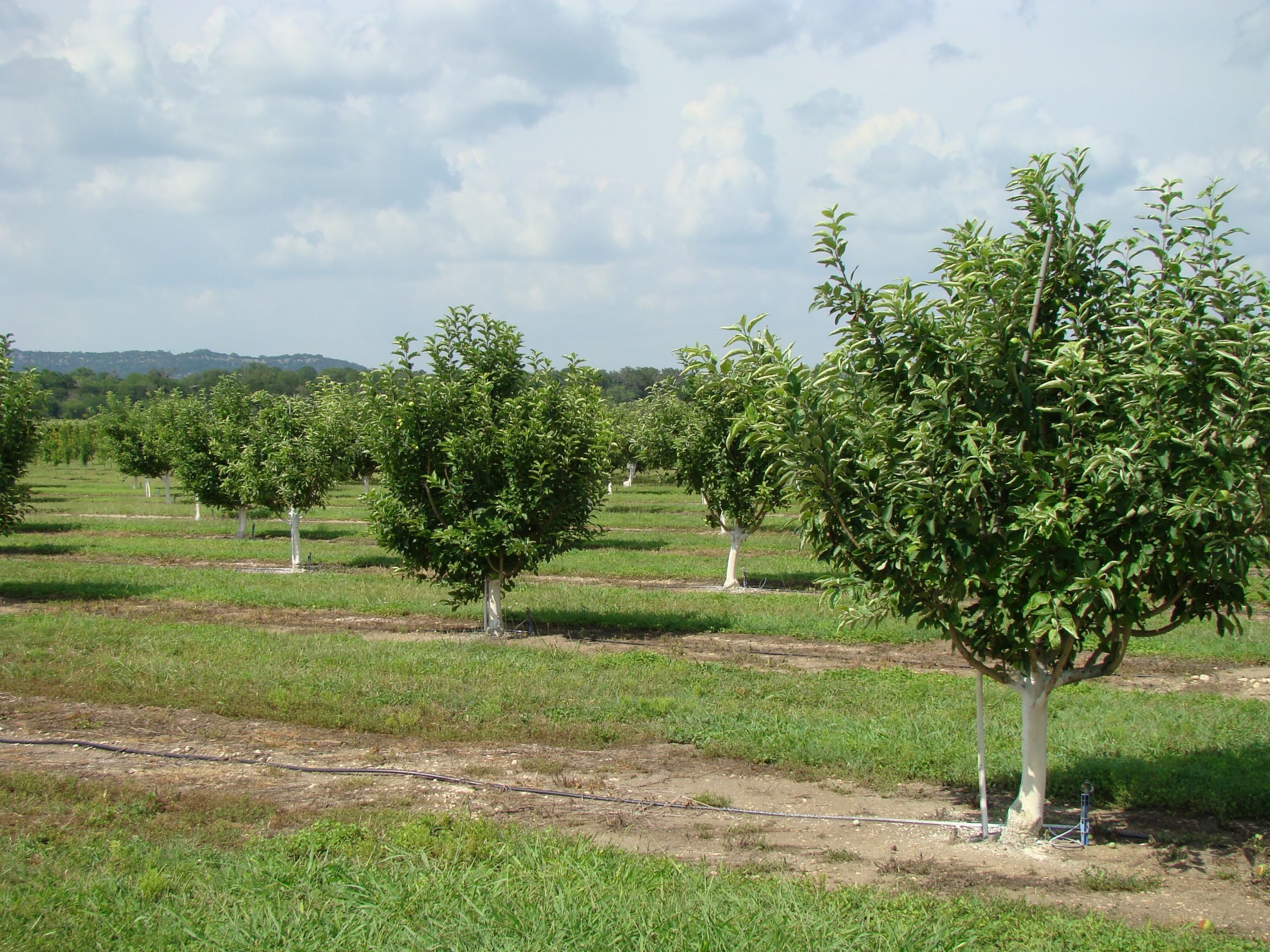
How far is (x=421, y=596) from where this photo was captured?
64.5ft

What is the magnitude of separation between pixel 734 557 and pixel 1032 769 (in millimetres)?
14783

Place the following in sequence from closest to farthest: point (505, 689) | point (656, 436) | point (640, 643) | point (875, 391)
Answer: point (875, 391) < point (505, 689) < point (640, 643) < point (656, 436)

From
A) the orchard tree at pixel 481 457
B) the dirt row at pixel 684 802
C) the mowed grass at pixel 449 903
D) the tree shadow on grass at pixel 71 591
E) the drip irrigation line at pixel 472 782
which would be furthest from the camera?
the tree shadow on grass at pixel 71 591

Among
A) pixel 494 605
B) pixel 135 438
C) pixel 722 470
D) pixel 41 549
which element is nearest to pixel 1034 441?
pixel 494 605

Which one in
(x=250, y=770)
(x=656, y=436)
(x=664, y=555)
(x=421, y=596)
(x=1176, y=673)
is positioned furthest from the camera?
(x=664, y=555)

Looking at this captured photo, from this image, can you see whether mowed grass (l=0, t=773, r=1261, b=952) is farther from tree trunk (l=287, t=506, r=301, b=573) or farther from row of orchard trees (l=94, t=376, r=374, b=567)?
tree trunk (l=287, t=506, r=301, b=573)

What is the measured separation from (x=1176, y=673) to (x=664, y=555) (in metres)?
15.6

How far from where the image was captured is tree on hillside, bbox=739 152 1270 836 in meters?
5.63

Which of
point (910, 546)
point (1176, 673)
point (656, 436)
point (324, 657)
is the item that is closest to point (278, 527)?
point (656, 436)

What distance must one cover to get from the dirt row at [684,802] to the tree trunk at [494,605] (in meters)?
5.74

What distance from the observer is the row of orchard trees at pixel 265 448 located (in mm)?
25891

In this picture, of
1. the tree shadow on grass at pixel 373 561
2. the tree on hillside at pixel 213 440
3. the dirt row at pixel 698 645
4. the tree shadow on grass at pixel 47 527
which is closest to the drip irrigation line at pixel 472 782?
the dirt row at pixel 698 645

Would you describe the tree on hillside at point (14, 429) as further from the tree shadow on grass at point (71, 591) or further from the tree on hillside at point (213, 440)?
the tree on hillside at point (213, 440)

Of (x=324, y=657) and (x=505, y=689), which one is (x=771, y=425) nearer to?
(x=505, y=689)
